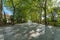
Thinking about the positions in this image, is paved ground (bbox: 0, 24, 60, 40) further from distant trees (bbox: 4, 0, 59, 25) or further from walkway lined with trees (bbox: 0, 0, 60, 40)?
distant trees (bbox: 4, 0, 59, 25)

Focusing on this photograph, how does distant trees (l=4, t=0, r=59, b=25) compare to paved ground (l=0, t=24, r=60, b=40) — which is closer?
paved ground (l=0, t=24, r=60, b=40)

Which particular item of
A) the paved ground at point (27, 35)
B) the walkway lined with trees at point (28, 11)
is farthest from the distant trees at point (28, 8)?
the paved ground at point (27, 35)

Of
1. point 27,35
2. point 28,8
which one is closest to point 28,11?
point 28,8

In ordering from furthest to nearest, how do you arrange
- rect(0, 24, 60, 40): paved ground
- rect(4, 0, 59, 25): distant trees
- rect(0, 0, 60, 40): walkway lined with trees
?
Answer: 1. rect(4, 0, 59, 25): distant trees
2. rect(0, 0, 60, 40): walkway lined with trees
3. rect(0, 24, 60, 40): paved ground

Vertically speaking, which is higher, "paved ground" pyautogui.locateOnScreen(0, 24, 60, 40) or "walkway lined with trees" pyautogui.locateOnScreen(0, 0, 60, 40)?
"walkway lined with trees" pyautogui.locateOnScreen(0, 0, 60, 40)

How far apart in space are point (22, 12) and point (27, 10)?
0.59m

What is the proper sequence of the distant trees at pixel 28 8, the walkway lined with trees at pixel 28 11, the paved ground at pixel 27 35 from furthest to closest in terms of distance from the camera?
the distant trees at pixel 28 8 → the walkway lined with trees at pixel 28 11 → the paved ground at pixel 27 35

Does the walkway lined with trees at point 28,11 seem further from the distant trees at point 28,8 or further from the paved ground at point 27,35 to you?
the paved ground at point 27,35

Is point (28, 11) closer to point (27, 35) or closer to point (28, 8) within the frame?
point (28, 8)

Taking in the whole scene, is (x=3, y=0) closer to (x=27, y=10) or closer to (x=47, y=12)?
(x=27, y=10)

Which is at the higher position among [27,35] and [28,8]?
[28,8]

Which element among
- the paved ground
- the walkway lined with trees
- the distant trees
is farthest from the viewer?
the distant trees

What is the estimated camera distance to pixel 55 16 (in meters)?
11.0

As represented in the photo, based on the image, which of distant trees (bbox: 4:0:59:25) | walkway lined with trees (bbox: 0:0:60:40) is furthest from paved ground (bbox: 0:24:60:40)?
distant trees (bbox: 4:0:59:25)
